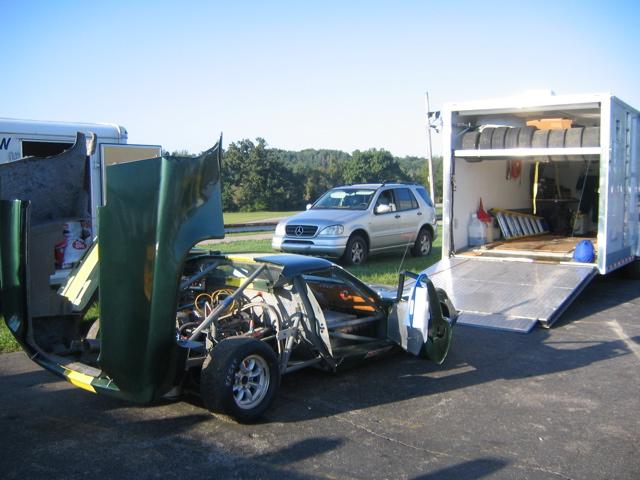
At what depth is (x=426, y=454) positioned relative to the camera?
429 centimetres

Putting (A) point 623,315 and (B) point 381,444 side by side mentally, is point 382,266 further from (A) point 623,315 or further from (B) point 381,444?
(B) point 381,444

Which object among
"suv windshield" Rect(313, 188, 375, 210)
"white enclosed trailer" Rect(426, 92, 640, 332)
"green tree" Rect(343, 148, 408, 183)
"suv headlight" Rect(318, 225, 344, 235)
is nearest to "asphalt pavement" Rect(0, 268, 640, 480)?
"white enclosed trailer" Rect(426, 92, 640, 332)

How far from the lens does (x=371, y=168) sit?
Result: 222ft

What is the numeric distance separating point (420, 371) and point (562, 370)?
150 cm

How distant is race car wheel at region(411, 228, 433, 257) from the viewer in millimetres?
15180

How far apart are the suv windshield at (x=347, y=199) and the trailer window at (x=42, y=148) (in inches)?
238

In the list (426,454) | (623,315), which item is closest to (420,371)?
(426,454)

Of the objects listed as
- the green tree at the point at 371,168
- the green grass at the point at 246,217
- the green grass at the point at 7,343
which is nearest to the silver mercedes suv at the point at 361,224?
the green grass at the point at 7,343

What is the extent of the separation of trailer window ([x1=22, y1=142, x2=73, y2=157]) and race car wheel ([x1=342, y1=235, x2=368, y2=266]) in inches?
228

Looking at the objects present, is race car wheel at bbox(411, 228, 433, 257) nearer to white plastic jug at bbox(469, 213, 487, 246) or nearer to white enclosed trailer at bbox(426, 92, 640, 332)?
white enclosed trailer at bbox(426, 92, 640, 332)

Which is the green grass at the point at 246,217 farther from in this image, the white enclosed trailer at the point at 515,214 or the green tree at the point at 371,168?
the green tree at the point at 371,168

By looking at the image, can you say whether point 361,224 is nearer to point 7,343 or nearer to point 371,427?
point 7,343

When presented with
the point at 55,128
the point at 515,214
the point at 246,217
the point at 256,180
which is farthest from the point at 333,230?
the point at 256,180

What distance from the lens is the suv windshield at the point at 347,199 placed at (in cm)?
1404
